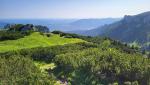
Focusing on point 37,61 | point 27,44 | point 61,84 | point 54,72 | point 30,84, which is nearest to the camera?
point 30,84

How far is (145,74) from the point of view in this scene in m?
77.0

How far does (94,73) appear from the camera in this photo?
268 ft

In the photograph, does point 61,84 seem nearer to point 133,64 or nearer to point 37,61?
point 133,64

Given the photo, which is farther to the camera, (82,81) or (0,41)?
(0,41)

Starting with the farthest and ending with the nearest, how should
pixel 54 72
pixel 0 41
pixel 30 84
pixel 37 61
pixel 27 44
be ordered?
1. pixel 0 41
2. pixel 27 44
3. pixel 37 61
4. pixel 54 72
5. pixel 30 84

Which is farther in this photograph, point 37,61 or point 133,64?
point 37,61

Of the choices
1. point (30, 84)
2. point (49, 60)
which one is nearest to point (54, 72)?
point (49, 60)

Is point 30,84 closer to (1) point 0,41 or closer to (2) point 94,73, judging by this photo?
(2) point 94,73

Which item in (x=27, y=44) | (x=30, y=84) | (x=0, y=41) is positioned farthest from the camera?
(x=0, y=41)

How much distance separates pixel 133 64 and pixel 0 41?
91224 mm

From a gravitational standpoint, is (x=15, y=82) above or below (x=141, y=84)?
above

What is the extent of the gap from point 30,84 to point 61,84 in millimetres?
15851

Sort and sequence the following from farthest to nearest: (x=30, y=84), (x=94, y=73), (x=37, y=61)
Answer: (x=37, y=61)
(x=94, y=73)
(x=30, y=84)

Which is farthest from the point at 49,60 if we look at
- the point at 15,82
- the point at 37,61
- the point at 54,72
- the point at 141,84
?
the point at 15,82
